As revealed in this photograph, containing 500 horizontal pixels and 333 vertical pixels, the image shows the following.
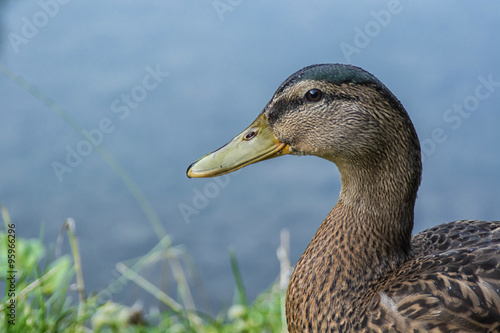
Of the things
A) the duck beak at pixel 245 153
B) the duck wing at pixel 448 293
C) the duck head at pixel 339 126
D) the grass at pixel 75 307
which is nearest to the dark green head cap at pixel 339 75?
the duck head at pixel 339 126

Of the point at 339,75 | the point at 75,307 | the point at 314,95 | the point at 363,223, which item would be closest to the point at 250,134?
the point at 314,95

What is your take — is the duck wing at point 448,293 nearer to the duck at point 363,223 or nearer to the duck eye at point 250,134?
the duck at point 363,223

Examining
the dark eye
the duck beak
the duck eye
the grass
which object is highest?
the dark eye

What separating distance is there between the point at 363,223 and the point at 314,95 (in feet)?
1.59

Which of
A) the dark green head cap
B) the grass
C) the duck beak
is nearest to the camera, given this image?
the dark green head cap

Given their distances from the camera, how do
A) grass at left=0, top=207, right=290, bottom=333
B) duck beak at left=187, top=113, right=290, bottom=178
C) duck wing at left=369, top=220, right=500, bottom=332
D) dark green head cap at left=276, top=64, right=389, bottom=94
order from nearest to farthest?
duck wing at left=369, top=220, right=500, bottom=332
dark green head cap at left=276, top=64, right=389, bottom=94
duck beak at left=187, top=113, right=290, bottom=178
grass at left=0, top=207, right=290, bottom=333

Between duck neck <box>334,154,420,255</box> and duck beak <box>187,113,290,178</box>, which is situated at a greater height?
duck beak <box>187,113,290,178</box>

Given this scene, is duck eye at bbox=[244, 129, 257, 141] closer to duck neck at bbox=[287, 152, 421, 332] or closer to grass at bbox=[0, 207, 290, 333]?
duck neck at bbox=[287, 152, 421, 332]

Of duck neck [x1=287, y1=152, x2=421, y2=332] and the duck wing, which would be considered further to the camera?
duck neck [x1=287, y1=152, x2=421, y2=332]

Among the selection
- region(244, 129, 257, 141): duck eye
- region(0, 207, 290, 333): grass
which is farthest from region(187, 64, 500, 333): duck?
region(0, 207, 290, 333): grass

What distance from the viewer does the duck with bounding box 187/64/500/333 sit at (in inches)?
79.8

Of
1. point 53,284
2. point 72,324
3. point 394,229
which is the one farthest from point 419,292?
point 53,284

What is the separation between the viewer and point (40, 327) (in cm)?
246

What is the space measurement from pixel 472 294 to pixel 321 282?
0.51 meters
